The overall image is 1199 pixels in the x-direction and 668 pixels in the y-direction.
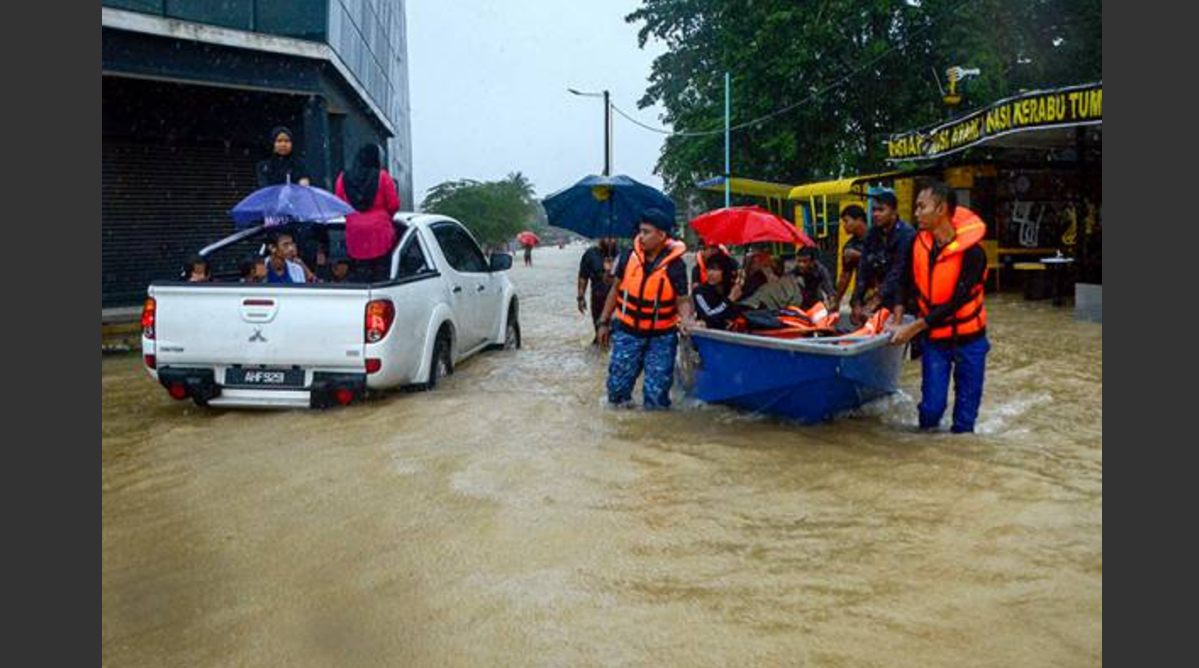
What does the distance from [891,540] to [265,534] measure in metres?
2.88

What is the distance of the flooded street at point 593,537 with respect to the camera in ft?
11.1

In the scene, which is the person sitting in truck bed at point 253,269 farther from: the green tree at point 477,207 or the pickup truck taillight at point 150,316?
the green tree at point 477,207

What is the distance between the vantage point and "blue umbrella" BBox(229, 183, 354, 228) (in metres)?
7.28

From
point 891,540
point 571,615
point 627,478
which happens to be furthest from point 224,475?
point 891,540

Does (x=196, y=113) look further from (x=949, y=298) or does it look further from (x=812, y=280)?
(x=949, y=298)

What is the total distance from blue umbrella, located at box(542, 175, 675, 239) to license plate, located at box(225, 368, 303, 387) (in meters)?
4.34

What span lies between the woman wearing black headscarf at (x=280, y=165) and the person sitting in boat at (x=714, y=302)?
3.28 meters

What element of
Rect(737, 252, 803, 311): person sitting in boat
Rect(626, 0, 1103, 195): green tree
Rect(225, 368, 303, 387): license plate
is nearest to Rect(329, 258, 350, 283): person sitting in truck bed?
Rect(225, 368, 303, 387): license plate

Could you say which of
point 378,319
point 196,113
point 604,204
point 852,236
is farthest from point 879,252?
point 196,113

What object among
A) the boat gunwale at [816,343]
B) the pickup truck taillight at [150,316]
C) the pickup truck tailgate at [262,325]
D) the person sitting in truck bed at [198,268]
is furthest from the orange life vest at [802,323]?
the person sitting in truck bed at [198,268]

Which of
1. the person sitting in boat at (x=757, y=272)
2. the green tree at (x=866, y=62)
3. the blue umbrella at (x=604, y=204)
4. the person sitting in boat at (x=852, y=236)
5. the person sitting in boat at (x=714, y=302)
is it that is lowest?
the person sitting in boat at (x=714, y=302)

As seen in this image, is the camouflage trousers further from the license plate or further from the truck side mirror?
the truck side mirror

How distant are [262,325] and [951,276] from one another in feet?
14.8

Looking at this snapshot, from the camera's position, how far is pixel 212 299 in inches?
266
